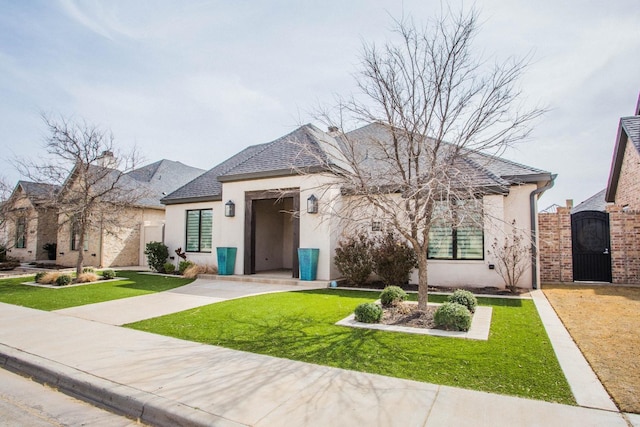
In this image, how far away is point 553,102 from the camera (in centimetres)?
616

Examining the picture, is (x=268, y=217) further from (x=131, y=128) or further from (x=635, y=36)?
(x=635, y=36)

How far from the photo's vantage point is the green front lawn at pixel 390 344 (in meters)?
3.80

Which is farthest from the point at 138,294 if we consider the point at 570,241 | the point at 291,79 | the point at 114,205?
the point at 570,241

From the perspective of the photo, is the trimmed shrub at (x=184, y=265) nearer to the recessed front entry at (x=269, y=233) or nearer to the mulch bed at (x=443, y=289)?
the recessed front entry at (x=269, y=233)

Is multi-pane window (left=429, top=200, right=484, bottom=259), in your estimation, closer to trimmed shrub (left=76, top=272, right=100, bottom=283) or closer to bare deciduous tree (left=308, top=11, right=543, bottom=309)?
bare deciduous tree (left=308, top=11, right=543, bottom=309)

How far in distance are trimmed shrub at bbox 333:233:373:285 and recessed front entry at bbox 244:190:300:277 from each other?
183 centimetres

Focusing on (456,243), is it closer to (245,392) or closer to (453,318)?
(453,318)

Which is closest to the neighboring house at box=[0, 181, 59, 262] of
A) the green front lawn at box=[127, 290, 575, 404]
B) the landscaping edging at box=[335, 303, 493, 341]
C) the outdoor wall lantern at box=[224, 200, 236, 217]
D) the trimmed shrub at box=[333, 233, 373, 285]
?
the outdoor wall lantern at box=[224, 200, 236, 217]

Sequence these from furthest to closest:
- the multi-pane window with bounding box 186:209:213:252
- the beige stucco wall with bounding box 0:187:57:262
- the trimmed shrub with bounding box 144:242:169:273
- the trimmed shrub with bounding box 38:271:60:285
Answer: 1. the beige stucco wall with bounding box 0:187:57:262
2. the trimmed shrub with bounding box 144:242:169:273
3. the multi-pane window with bounding box 186:209:213:252
4. the trimmed shrub with bounding box 38:271:60:285

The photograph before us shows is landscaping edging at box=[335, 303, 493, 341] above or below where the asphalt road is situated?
above

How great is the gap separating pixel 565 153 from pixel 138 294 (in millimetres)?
12616

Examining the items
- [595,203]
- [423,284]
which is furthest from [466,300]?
[595,203]

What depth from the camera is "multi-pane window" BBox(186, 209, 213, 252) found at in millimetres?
14742

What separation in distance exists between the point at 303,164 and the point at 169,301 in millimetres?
5821
